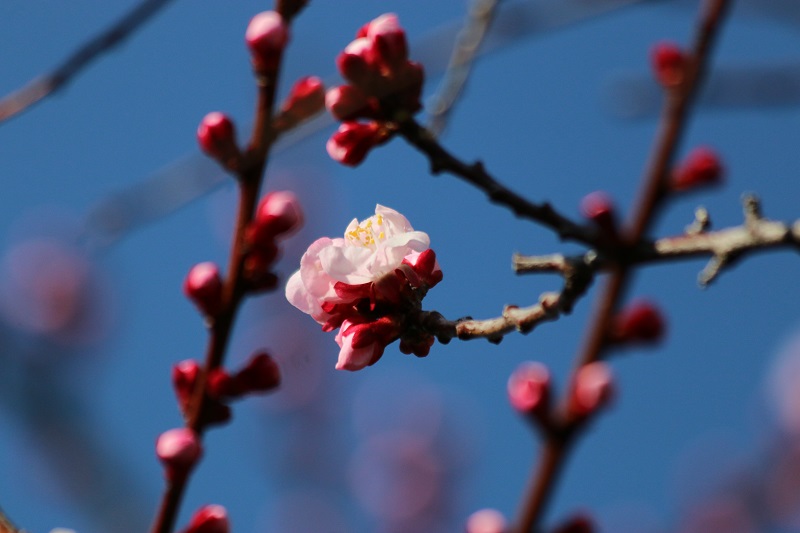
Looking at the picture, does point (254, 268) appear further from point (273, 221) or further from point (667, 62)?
point (667, 62)

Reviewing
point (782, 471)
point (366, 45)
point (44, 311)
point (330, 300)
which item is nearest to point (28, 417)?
point (330, 300)

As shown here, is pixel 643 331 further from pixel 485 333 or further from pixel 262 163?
pixel 262 163

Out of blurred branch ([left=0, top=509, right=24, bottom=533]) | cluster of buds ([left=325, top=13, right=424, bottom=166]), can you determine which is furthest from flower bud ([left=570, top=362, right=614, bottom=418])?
blurred branch ([left=0, top=509, right=24, bottom=533])

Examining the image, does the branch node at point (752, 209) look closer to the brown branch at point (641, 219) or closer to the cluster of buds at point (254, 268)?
the brown branch at point (641, 219)

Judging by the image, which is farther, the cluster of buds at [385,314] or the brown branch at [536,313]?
the cluster of buds at [385,314]

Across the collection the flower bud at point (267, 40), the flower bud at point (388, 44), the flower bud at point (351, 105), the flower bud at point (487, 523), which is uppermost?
the flower bud at point (267, 40)

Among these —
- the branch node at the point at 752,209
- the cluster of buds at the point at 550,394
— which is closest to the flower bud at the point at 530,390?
the cluster of buds at the point at 550,394

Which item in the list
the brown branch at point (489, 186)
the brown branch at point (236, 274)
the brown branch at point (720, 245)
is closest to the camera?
the brown branch at point (720, 245)

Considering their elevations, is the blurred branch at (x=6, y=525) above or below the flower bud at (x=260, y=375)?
above
